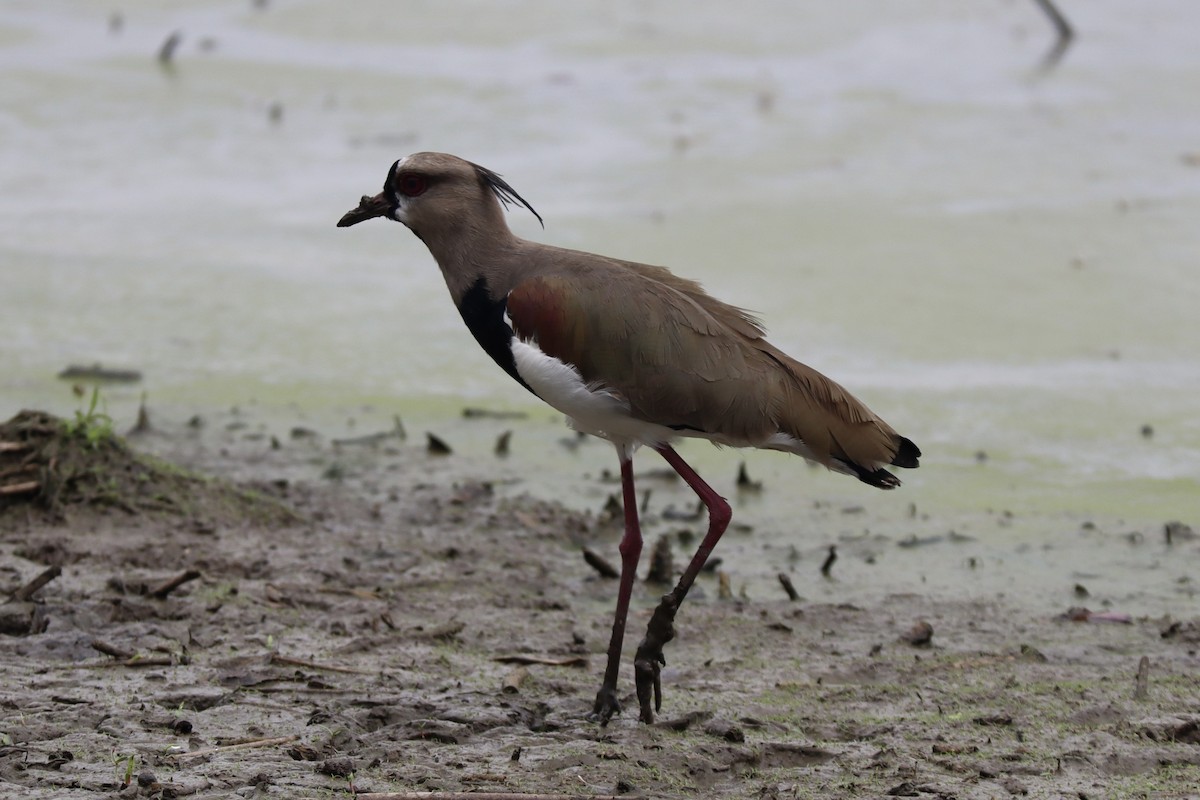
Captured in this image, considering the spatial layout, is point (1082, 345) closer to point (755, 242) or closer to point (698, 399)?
point (755, 242)

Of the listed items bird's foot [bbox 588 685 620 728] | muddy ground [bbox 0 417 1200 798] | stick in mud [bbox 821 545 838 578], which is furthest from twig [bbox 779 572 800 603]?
bird's foot [bbox 588 685 620 728]

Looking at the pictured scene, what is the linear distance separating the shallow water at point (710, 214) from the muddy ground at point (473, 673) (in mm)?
591

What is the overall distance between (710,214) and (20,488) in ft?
16.4

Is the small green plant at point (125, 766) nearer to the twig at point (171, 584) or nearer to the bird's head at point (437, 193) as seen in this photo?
the twig at point (171, 584)

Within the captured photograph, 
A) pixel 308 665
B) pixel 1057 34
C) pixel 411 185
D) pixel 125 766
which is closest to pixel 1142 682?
pixel 308 665

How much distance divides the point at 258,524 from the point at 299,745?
1.83 metres

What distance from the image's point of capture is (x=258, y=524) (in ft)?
16.6

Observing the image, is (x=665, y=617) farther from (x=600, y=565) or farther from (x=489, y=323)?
(x=600, y=565)

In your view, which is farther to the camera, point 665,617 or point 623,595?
point 623,595

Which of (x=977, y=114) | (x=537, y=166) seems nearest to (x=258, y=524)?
(x=537, y=166)

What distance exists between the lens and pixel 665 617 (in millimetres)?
3789

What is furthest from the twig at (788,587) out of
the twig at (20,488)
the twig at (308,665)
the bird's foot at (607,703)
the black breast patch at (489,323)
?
the twig at (20,488)

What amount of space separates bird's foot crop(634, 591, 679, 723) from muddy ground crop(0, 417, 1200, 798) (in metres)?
0.08

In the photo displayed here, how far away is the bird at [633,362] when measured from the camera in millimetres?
3752
